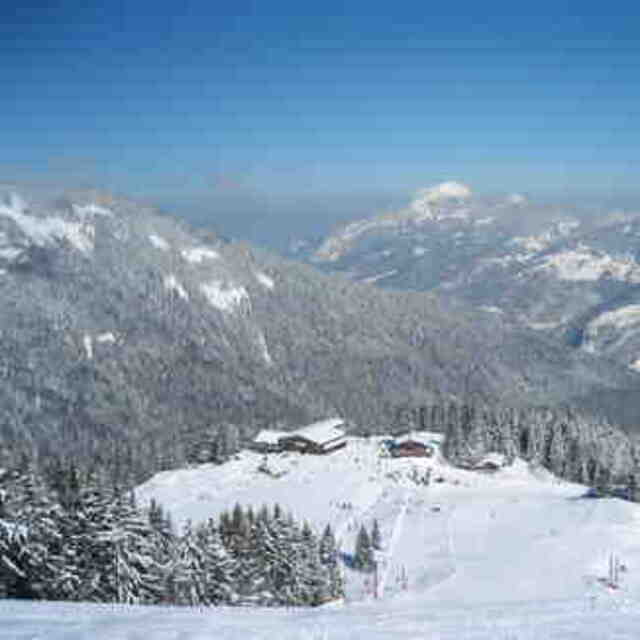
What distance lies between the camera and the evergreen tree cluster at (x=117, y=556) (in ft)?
111

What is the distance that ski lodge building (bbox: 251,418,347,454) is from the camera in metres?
104

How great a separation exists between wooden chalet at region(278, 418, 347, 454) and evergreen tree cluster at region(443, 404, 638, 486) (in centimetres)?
1494

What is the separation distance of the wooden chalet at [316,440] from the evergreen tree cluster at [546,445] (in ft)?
49.0

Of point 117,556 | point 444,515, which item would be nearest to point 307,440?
point 444,515

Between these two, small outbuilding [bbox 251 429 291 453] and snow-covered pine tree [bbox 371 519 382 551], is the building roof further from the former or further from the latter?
snow-covered pine tree [bbox 371 519 382 551]

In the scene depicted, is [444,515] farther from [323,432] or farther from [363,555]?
[323,432]

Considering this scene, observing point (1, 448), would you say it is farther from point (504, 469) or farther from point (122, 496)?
point (122, 496)

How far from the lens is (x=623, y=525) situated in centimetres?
6625

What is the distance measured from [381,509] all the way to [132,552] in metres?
45.3

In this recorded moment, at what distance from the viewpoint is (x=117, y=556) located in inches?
1362

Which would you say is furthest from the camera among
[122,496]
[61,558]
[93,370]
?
[93,370]

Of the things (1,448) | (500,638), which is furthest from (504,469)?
(1,448)

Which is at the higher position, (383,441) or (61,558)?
(61,558)

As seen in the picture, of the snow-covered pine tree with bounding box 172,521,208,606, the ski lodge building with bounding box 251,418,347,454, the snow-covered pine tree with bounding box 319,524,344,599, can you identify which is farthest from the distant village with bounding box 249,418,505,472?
the snow-covered pine tree with bounding box 172,521,208,606
